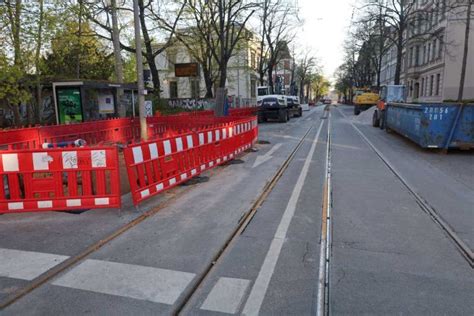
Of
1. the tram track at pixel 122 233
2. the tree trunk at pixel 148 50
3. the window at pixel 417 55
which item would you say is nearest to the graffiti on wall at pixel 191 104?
the tree trunk at pixel 148 50

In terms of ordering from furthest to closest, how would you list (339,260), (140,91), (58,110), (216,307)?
(58,110)
(140,91)
(339,260)
(216,307)

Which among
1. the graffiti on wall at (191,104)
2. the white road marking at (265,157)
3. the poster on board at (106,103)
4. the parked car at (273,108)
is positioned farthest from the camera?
the graffiti on wall at (191,104)

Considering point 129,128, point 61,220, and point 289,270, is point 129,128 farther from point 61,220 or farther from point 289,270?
point 289,270

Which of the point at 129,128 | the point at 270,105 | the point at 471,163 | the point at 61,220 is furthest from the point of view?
the point at 270,105

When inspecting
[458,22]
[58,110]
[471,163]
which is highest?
[458,22]

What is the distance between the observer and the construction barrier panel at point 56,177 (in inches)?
225

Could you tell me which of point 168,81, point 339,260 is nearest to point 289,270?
point 339,260

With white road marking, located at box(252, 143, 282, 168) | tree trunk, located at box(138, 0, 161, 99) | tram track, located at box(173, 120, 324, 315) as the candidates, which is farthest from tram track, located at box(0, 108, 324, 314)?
tree trunk, located at box(138, 0, 161, 99)

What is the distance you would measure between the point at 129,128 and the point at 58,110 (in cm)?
417

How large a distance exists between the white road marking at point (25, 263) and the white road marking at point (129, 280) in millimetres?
342

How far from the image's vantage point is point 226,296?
339 centimetres

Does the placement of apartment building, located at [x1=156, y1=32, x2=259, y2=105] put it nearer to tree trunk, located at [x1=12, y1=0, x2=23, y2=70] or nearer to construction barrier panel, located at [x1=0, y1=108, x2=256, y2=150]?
construction barrier panel, located at [x1=0, y1=108, x2=256, y2=150]

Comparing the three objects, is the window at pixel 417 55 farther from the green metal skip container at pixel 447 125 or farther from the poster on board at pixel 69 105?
the poster on board at pixel 69 105

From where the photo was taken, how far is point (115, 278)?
3.77m
